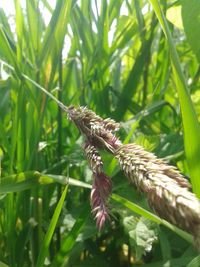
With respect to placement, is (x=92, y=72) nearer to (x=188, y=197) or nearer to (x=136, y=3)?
(x=136, y=3)

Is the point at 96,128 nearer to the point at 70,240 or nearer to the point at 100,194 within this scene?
the point at 100,194

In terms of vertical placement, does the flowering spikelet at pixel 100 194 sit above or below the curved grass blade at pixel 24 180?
below

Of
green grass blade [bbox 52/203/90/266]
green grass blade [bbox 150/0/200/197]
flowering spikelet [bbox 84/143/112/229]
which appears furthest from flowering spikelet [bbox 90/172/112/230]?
green grass blade [bbox 52/203/90/266]

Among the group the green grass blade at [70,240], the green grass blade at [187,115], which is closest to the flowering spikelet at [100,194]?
the green grass blade at [187,115]

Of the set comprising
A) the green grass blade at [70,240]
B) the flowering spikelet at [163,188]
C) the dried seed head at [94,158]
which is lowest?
the green grass blade at [70,240]

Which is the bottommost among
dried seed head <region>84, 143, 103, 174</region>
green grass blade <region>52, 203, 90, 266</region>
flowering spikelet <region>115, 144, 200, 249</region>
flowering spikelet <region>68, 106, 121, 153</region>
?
green grass blade <region>52, 203, 90, 266</region>

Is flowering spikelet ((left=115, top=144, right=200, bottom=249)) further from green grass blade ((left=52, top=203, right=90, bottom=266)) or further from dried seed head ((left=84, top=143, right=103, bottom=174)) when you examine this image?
green grass blade ((left=52, top=203, right=90, bottom=266))

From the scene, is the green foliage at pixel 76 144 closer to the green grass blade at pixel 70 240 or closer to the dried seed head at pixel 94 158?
the green grass blade at pixel 70 240

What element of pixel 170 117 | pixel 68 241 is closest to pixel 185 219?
pixel 68 241
